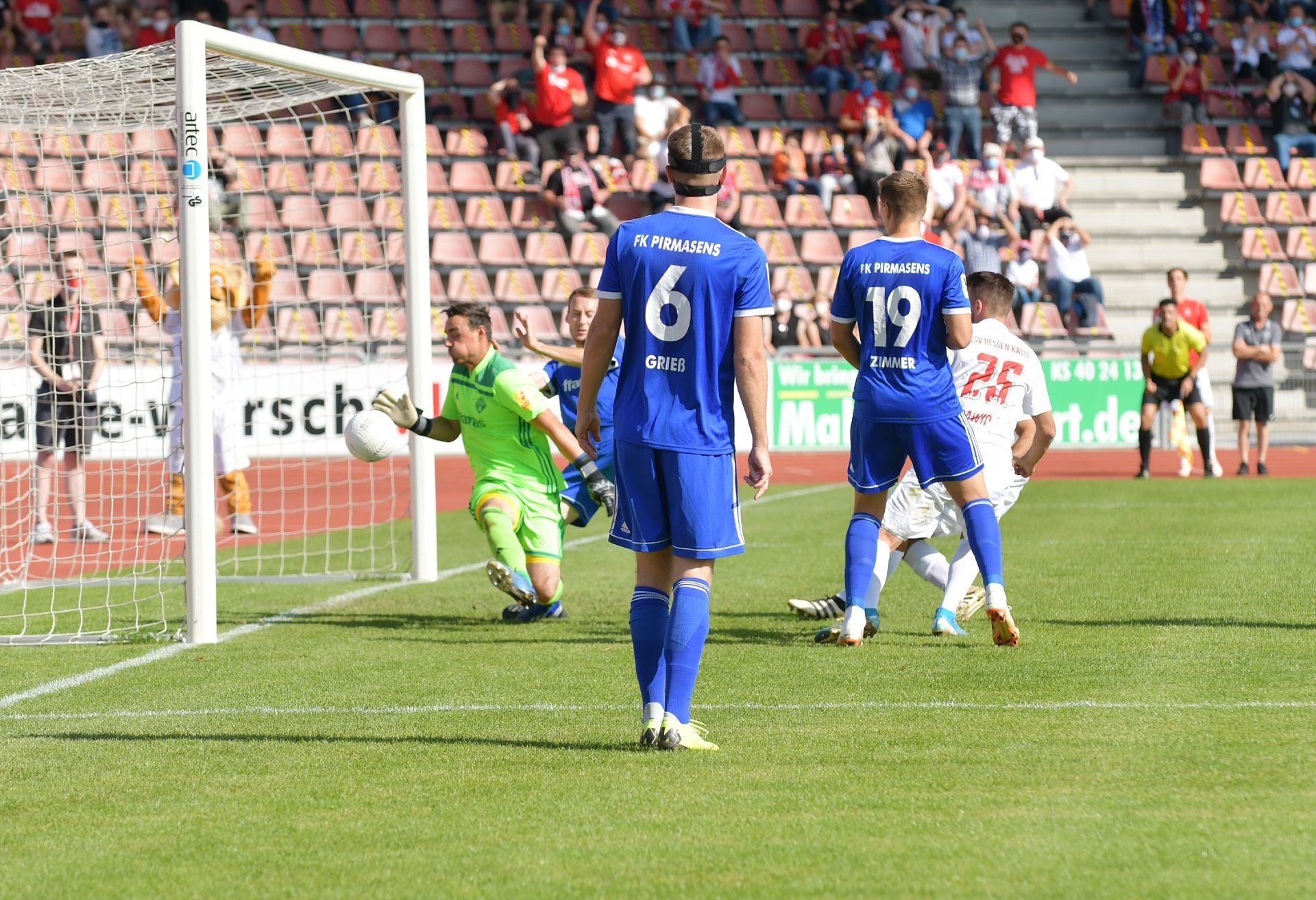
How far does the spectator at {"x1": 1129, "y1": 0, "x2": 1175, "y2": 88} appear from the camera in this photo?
28578 millimetres

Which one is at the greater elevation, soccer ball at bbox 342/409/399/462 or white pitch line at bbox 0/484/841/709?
soccer ball at bbox 342/409/399/462

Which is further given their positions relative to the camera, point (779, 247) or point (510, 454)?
point (779, 247)

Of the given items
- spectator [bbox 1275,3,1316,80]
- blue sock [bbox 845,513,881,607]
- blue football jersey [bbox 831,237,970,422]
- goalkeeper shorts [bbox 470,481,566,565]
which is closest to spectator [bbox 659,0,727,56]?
spectator [bbox 1275,3,1316,80]

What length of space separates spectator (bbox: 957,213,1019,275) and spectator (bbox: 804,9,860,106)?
13.9 ft

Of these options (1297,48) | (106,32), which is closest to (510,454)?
(106,32)

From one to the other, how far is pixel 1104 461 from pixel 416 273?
13228mm

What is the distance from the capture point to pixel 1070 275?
23781 mm

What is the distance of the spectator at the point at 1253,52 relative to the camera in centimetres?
2745

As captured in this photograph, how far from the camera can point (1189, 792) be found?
4.44 metres

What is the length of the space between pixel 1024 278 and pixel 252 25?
12283mm

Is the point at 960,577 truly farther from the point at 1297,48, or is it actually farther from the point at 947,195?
the point at 1297,48

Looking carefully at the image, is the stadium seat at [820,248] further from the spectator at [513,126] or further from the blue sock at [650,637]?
the blue sock at [650,637]

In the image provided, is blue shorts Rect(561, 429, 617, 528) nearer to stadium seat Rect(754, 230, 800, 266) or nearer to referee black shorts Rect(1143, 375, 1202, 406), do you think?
referee black shorts Rect(1143, 375, 1202, 406)

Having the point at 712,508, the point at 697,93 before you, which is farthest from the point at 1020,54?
the point at 712,508
